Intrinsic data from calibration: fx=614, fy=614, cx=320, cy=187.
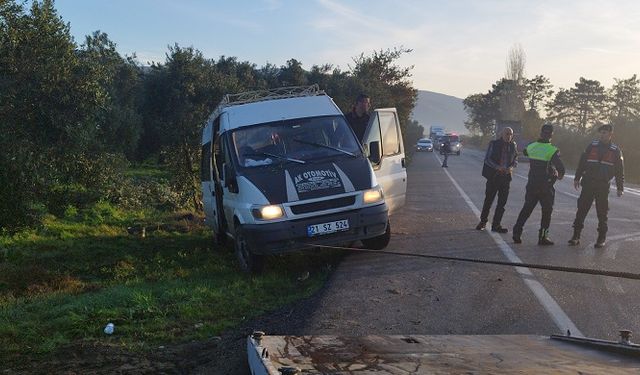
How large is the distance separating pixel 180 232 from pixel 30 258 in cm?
347

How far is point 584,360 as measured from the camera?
12.5ft

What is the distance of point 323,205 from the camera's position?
25.7ft

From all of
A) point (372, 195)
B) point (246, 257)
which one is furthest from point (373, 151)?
point (246, 257)


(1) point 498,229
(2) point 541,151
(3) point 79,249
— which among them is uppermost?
(2) point 541,151

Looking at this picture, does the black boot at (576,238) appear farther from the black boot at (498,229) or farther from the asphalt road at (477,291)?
the black boot at (498,229)

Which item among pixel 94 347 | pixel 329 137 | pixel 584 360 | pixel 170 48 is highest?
pixel 170 48

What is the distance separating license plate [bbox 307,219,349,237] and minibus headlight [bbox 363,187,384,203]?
1.49ft

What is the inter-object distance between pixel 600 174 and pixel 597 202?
456 mm

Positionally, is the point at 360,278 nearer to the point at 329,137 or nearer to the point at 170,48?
the point at 329,137

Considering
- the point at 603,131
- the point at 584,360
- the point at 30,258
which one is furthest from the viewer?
the point at 30,258

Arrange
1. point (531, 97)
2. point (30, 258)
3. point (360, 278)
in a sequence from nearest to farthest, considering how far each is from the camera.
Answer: point (360, 278), point (30, 258), point (531, 97)

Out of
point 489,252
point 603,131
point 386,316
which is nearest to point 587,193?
point 603,131

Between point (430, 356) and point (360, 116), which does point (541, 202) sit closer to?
point (360, 116)

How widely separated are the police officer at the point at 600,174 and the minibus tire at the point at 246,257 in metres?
5.04
